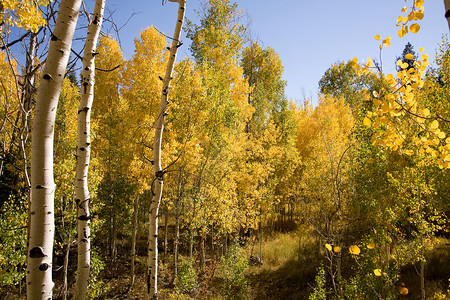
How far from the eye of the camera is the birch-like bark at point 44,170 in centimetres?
157

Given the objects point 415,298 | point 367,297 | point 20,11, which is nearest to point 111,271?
point 367,297

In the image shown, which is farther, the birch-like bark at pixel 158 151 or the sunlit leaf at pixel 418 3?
the birch-like bark at pixel 158 151

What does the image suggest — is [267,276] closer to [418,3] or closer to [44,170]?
[44,170]

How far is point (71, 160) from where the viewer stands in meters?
6.59

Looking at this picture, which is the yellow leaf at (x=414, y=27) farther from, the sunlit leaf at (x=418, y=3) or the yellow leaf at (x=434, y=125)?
the yellow leaf at (x=434, y=125)

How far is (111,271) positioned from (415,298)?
12.2 meters

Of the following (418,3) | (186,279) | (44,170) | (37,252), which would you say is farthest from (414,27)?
(186,279)

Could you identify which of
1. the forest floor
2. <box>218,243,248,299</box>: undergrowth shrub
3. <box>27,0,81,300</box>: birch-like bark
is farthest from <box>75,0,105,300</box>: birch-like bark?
<box>218,243,248,299</box>: undergrowth shrub

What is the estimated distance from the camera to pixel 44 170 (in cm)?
166

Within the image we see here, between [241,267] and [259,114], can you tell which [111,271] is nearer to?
[241,267]

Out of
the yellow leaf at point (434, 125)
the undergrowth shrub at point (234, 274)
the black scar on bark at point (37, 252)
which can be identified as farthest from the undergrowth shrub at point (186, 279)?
the yellow leaf at point (434, 125)

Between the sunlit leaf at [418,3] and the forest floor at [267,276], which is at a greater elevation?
the sunlit leaf at [418,3]

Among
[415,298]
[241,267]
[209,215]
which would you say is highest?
[209,215]

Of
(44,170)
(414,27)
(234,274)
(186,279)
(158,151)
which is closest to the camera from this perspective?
(414,27)
